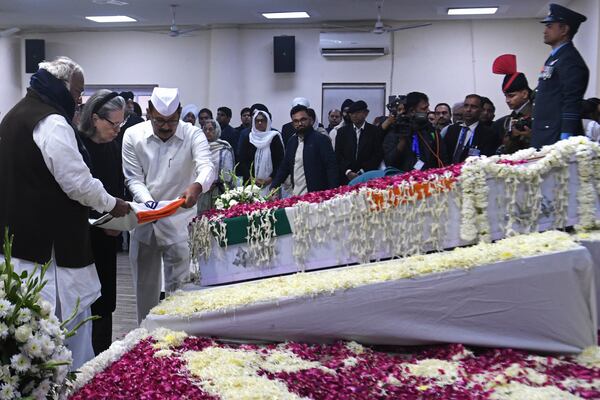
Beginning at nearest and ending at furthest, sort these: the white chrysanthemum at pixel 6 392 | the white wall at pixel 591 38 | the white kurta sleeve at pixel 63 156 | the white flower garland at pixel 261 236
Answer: the white chrysanthemum at pixel 6 392
the white kurta sleeve at pixel 63 156
the white flower garland at pixel 261 236
the white wall at pixel 591 38

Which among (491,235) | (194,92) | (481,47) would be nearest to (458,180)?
(491,235)

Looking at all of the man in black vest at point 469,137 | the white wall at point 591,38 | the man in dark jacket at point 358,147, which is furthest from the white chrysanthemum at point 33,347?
the white wall at point 591,38

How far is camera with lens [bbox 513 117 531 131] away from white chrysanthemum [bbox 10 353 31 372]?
3151 mm

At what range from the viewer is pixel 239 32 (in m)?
11.5

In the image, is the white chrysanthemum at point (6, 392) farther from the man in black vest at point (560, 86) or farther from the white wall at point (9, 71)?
the white wall at point (9, 71)

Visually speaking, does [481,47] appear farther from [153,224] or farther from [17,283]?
[17,283]

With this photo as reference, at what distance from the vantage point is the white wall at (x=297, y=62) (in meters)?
10.7

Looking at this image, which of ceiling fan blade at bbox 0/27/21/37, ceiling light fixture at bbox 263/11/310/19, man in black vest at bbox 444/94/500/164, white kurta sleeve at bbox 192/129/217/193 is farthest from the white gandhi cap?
ceiling fan blade at bbox 0/27/21/37

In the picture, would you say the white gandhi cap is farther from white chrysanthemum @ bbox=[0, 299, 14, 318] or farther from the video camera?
white chrysanthemum @ bbox=[0, 299, 14, 318]

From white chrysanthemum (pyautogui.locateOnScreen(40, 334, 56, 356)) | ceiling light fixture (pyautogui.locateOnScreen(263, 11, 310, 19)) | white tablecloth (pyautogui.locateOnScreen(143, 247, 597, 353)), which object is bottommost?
white tablecloth (pyautogui.locateOnScreen(143, 247, 597, 353))

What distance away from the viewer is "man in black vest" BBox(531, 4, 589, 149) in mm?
3260

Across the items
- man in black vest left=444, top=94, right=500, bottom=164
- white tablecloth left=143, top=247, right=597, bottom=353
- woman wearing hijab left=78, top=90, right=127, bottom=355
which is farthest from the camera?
man in black vest left=444, top=94, right=500, bottom=164

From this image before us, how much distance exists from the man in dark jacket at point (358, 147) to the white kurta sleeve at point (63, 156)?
3764 millimetres

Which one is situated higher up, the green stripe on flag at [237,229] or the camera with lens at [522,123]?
the camera with lens at [522,123]
